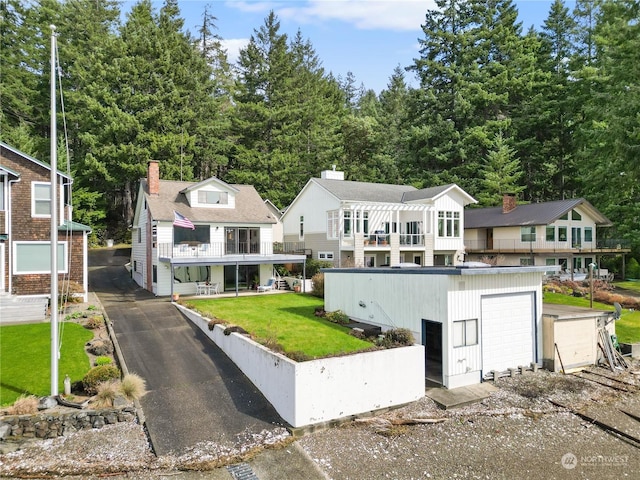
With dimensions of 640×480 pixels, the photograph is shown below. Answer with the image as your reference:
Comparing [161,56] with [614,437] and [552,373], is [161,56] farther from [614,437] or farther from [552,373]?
[614,437]

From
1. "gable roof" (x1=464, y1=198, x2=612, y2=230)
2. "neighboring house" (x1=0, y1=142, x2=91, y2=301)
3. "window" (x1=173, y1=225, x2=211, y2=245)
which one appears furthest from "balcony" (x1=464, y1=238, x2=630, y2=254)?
"neighboring house" (x1=0, y1=142, x2=91, y2=301)

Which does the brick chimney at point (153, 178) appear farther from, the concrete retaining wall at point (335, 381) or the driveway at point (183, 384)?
the concrete retaining wall at point (335, 381)

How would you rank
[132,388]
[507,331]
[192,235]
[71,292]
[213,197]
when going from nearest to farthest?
[132,388] < [507,331] < [71,292] < [192,235] < [213,197]

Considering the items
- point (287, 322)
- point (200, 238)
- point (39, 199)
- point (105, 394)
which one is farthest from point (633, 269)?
point (39, 199)

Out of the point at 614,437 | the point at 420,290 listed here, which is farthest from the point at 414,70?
the point at 614,437

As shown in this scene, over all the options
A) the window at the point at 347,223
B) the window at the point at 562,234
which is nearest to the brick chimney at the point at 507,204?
the window at the point at 562,234

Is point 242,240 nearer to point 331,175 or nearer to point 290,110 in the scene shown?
point 331,175
